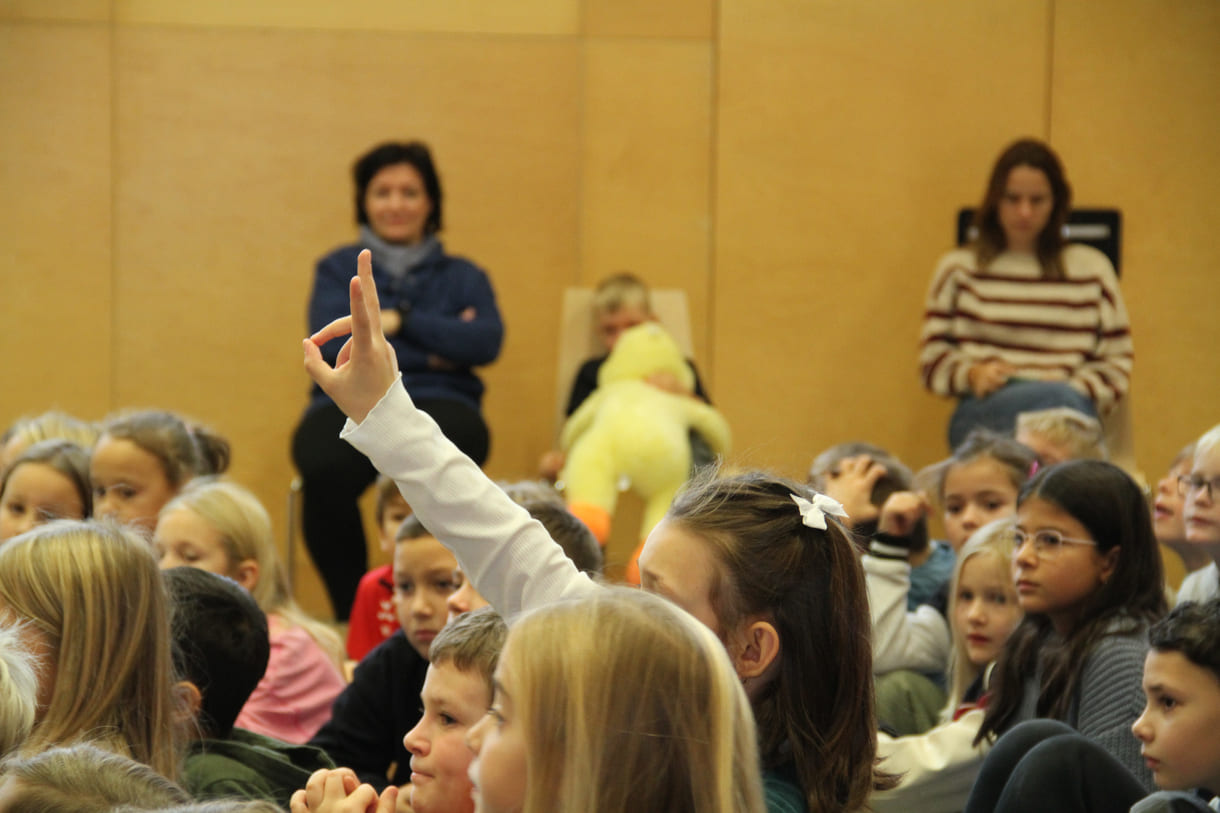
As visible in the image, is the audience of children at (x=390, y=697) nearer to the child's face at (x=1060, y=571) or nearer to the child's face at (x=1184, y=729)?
the child's face at (x=1060, y=571)

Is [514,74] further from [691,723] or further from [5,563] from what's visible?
[691,723]

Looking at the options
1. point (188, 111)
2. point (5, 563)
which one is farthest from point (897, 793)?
point (188, 111)

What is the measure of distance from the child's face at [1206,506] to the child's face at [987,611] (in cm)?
37

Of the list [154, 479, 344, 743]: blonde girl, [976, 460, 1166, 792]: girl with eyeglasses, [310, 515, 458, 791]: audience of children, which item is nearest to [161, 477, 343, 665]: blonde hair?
[154, 479, 344, 743]: blonde girl

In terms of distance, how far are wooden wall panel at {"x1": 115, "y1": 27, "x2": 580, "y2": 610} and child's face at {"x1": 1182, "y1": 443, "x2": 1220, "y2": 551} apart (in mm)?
3146

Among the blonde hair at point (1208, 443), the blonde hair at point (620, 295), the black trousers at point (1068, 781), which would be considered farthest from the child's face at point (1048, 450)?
the black trousers at point (1068, 781)

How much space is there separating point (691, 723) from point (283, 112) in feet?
15.1

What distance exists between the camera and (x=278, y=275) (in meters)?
5.41

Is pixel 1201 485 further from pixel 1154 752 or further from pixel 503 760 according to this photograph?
pixel 503 760

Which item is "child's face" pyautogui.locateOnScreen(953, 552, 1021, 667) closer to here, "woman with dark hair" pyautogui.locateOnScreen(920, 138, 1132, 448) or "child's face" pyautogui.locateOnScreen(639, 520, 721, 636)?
"child's face" pyautogui.locateOnScreen(639, 520, 721, 636)

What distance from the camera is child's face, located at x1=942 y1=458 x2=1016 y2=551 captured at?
3.12 metres

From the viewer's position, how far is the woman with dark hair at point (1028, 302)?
480 cm

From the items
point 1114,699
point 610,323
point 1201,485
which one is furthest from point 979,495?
point 610,323

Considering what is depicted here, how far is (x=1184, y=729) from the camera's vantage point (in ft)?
6.04
